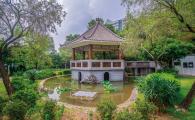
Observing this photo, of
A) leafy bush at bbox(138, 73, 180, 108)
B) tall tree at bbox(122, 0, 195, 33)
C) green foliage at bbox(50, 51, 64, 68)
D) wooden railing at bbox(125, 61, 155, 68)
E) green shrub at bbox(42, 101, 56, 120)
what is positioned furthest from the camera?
green foliage at bbox(50, 51, 64, 68)

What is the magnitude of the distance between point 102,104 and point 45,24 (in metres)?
5.22

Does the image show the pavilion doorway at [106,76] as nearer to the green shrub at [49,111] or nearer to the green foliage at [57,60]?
the green shrub at [49,111]

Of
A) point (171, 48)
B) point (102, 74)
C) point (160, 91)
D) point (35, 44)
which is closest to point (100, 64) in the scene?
point (102, 74)

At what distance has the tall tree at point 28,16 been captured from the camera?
430 inches

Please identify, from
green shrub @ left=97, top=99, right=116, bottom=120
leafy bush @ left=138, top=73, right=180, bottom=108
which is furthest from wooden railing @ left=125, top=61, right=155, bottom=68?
green shrub @ left=97, top=99, right=116, bottom=120

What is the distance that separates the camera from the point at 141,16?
1090cm

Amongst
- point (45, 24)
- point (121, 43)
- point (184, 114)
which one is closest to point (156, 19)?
point (184, 114)

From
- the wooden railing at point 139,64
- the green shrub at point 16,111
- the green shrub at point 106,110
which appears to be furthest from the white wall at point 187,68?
the green shrub at point 16,111

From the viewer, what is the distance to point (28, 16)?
1102 centimetres

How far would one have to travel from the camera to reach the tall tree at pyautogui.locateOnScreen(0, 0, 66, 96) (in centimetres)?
1092

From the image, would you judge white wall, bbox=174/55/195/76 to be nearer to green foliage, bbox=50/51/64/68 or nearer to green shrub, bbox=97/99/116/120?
green shrub, bbox=97/99/116/120

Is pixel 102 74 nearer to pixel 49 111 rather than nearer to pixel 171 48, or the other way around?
pixel 171 48

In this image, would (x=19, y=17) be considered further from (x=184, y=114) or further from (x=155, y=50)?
(x=155, y=50)

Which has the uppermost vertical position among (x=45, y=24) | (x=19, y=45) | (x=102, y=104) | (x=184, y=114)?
(x=45, y=24)
